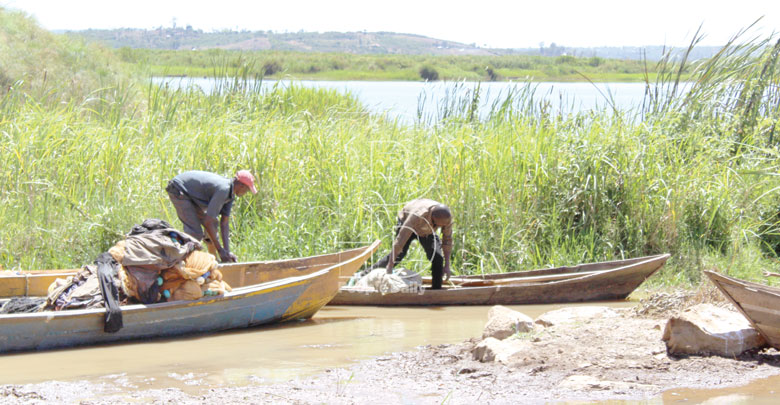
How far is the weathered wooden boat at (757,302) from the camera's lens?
195 inches

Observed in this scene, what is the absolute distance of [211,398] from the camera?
4637mm

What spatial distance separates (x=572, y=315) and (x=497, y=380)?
149cm

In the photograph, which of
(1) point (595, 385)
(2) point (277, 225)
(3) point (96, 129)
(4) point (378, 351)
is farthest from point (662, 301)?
(3) point (96, 129)

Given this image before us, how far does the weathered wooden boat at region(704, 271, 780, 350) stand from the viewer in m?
4.94

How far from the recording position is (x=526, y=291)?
7.84 metres

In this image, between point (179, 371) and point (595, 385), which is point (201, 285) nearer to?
point (179, 371)

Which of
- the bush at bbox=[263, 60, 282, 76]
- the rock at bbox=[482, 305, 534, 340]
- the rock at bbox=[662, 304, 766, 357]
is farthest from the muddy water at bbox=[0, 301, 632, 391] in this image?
the bush at bbox=[263, 60, 282, 76]

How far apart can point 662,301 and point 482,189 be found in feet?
10.0

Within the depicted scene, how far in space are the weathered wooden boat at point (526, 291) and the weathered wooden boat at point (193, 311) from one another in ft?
1.64

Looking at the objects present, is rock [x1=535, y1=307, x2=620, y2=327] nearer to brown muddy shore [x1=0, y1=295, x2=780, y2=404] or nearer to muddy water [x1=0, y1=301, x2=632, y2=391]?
brown muddy shore [x1=0, y1=295, x2=780, y2=404]

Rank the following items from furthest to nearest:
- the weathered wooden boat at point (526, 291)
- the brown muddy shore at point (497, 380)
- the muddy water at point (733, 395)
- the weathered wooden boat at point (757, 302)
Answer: the weathered wooden boat at point (526, 291) < the weathered wooden boat at point (757, 302) < the brown muddy shore at point (497, 380) < the muddy water at point (733, 395)

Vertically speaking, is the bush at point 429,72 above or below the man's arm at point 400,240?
above

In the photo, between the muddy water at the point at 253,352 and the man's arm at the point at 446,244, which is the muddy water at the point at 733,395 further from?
the man's arm at the point at 446,244

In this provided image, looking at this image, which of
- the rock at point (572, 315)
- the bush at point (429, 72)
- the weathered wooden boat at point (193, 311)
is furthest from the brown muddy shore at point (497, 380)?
the bush at point (429, 72)
